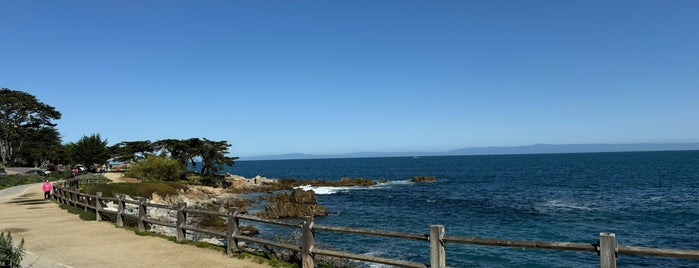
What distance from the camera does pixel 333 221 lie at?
1478 inches

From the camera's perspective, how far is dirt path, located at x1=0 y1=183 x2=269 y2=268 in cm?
1152

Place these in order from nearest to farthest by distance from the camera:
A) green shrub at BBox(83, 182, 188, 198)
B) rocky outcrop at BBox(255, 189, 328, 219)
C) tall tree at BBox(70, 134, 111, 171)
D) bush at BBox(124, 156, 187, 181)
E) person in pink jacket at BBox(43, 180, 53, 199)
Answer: person in pink jacket at BBox(43, 180, 53, 199)
green shrub at BBox(83, 182, 188, 198)
rocky outcrop at BBox(255, 189, 328, 219)
bush at BBox(124, 156, 187, 181)
tall tree at BBox(70, 134, 111, 171)

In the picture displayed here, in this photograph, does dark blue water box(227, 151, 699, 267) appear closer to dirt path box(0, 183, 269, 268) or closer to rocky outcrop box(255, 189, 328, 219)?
rocky outcrop box(255, 189, 328, 219)

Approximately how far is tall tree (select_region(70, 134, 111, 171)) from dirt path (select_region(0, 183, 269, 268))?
47800 mm

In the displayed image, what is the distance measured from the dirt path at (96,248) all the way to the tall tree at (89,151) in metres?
47.8

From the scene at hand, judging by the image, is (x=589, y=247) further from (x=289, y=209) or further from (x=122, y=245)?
(x=289, y=209)

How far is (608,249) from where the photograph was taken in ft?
23.5

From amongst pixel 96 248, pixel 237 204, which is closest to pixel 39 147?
pixel 237 204

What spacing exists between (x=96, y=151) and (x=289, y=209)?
37.8 metres

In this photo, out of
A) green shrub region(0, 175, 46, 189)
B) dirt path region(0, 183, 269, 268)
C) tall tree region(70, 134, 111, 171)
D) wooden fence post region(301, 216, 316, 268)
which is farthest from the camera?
tall tree region(70, 134, 111, 171)

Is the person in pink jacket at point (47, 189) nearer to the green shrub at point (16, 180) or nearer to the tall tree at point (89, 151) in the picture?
the green shrub at point (16, 180)

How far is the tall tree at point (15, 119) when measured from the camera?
274 feet

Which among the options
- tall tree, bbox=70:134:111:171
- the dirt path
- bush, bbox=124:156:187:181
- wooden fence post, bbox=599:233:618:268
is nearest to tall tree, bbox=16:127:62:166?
tall tree, bbox=70:134:111:171

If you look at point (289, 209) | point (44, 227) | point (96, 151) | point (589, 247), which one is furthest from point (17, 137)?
point (589, 247)
